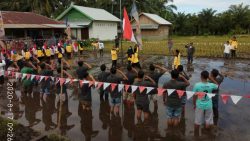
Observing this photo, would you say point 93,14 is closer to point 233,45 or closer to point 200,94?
point 233,45

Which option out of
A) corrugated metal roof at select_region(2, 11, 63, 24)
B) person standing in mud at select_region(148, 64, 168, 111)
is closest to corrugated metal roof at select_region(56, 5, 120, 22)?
corrugated metal roof at select_region(2, 11, 63, 24)

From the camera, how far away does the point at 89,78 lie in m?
10.2

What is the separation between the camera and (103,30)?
138ft

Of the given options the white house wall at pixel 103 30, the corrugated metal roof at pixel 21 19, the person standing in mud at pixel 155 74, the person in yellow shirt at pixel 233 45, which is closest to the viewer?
the person standing in mud at pixel 155 74

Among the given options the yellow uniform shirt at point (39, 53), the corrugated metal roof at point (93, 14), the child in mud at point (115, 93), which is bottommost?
the child in mud at point (115, 93)

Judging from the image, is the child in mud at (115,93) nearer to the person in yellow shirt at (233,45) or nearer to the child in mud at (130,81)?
the child in mud at (130,81)

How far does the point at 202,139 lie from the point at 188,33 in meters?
52.1

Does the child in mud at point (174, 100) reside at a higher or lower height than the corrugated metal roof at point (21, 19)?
lower

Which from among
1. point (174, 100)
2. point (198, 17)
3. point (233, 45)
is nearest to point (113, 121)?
point (174, 100)

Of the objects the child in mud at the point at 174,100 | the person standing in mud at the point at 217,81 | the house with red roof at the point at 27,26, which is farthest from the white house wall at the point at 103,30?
the child in mud at the point at 174,100

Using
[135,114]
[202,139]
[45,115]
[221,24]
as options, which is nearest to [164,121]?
[135,114]

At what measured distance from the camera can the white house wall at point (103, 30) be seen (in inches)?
1583

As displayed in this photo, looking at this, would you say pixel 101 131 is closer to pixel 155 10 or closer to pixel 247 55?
pixel 247 55

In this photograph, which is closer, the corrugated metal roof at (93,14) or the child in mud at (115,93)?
the child in mud at (115,93)
